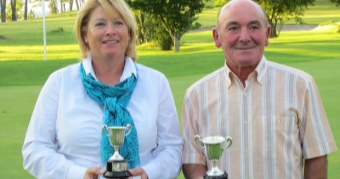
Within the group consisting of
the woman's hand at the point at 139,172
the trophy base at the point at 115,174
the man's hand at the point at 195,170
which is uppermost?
the trophy base at the point at 115,174

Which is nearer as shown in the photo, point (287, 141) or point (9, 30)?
point (287, 141)

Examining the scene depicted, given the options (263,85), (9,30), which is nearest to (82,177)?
(263,85)

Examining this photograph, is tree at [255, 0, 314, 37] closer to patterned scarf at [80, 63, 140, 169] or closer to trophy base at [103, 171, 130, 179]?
patterned scarf at [80, 63, 140, 169]

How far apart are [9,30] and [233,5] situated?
53.2 m

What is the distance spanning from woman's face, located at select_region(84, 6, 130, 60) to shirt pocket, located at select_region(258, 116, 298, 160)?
89 centimetres

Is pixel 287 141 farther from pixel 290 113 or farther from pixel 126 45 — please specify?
pixel 126 45

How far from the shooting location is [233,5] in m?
3.72

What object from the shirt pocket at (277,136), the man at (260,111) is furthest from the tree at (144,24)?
the shirt pocket at (277,136)

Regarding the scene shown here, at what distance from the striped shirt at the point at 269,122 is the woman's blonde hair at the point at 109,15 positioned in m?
0.58

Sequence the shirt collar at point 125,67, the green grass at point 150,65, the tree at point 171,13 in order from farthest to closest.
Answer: the tree at point 171,13, the green grass at point 150,65, the shirt collar at point 125,67

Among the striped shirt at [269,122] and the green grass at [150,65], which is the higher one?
the striped shirt at [269,122]

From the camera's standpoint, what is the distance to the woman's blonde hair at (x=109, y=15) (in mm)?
3863

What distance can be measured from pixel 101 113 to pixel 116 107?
0.11 m

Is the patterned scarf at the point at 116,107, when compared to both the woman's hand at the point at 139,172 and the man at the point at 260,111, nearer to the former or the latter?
the woman's hand at the point at 139,172
